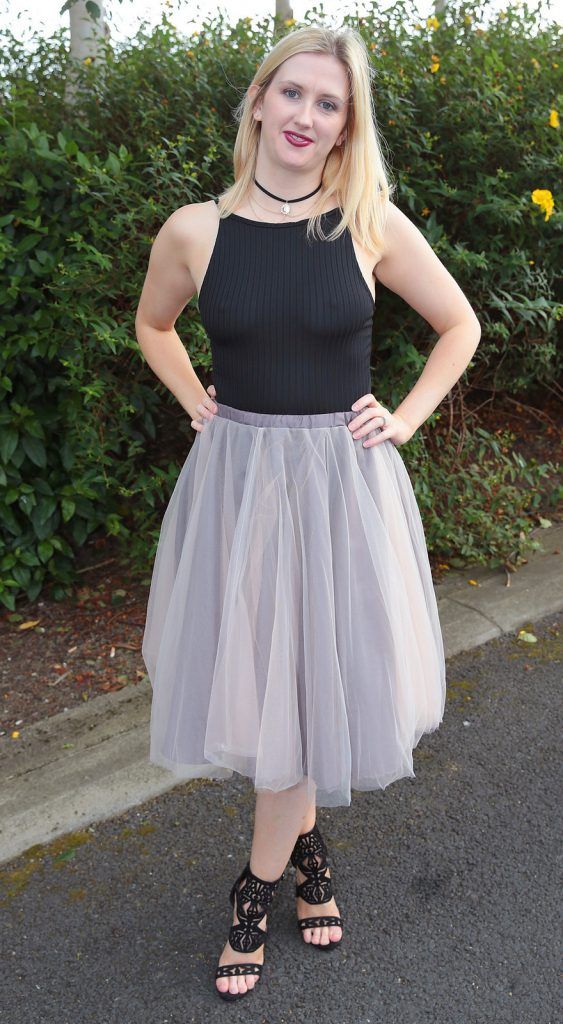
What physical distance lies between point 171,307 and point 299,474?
656 mm

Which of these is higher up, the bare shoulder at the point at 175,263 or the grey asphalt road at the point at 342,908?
the bare shoulder at the point at 175,263

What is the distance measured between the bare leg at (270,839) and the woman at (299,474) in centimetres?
1

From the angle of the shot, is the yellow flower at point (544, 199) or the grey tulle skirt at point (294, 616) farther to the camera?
the yellow flower at point (544, 199)

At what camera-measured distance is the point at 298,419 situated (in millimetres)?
2014

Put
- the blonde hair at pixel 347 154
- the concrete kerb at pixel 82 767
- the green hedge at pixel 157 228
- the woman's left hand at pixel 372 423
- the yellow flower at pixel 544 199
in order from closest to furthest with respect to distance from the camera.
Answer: the blonde hair at pixel 347 154
the woman's left hand at pixel 372 423
the concrete kerb at pixel 82 767
the green hedge at pixel 157 228
the yellow flower at pixel 544 199

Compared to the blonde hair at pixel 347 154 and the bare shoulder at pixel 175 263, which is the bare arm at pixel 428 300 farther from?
the bare shoulder at pixel 175 263

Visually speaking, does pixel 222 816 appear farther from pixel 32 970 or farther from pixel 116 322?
pixel 116 322

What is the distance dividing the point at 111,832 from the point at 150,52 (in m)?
2.98

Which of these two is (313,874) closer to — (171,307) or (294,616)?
(294,616)

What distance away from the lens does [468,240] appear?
415cm

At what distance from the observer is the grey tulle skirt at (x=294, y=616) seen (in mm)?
1958

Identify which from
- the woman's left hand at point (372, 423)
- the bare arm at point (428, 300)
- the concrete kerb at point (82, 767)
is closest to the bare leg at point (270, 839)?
the concrete kerb at point (82, 767)

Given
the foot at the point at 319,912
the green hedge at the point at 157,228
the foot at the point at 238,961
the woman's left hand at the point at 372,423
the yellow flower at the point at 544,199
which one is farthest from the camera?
the yellow flower at the point at 544,199

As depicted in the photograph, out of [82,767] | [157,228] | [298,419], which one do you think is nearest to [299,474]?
[298,419]
